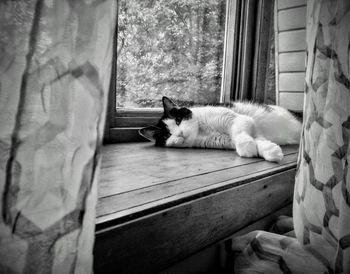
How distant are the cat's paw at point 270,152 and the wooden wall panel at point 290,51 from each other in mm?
1272

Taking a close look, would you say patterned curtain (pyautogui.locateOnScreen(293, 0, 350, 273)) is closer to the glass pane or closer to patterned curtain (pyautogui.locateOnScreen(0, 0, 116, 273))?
patterned curtain (pyautogui.locateOnScreen(0, 0, 116, 273))

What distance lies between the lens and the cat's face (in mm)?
1687

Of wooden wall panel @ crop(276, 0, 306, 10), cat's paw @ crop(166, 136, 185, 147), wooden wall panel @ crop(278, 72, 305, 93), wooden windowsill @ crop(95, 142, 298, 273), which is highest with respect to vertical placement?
wooden wall panel @ crop(276, 0, 306, 10)

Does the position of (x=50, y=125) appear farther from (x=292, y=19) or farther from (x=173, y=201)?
(x=292, y=19)

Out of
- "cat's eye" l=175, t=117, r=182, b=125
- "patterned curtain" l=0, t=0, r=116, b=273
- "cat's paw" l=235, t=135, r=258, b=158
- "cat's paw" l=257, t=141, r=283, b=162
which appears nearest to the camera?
"patterned curtain" l=0, t=0, r=116, b=273

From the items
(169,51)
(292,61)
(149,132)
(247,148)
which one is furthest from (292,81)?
(149,132)

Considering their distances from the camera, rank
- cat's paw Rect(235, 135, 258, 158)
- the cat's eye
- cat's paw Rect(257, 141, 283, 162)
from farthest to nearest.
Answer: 1. the cat's eye
2. cat's paw Rect(235, 135, 258, 158)
3. cat's paw Rect(257, 141, 283, 162)

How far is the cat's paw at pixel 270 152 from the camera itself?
4.16ft

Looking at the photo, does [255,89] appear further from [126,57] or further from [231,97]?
[126,57]

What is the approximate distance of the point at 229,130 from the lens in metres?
1.69

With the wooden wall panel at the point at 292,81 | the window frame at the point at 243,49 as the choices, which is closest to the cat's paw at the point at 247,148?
the window frame at the point at 243,49

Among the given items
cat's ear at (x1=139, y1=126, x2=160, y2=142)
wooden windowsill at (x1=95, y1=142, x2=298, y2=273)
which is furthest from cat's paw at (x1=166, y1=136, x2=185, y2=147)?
wooden windowsill at (x1=95, y1=142, x2=298, y2=273)

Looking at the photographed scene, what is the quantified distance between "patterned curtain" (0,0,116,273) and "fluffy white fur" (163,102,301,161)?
111cm

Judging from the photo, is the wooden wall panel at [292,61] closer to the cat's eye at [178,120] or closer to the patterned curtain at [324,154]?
the cat's eye at [178,120]
